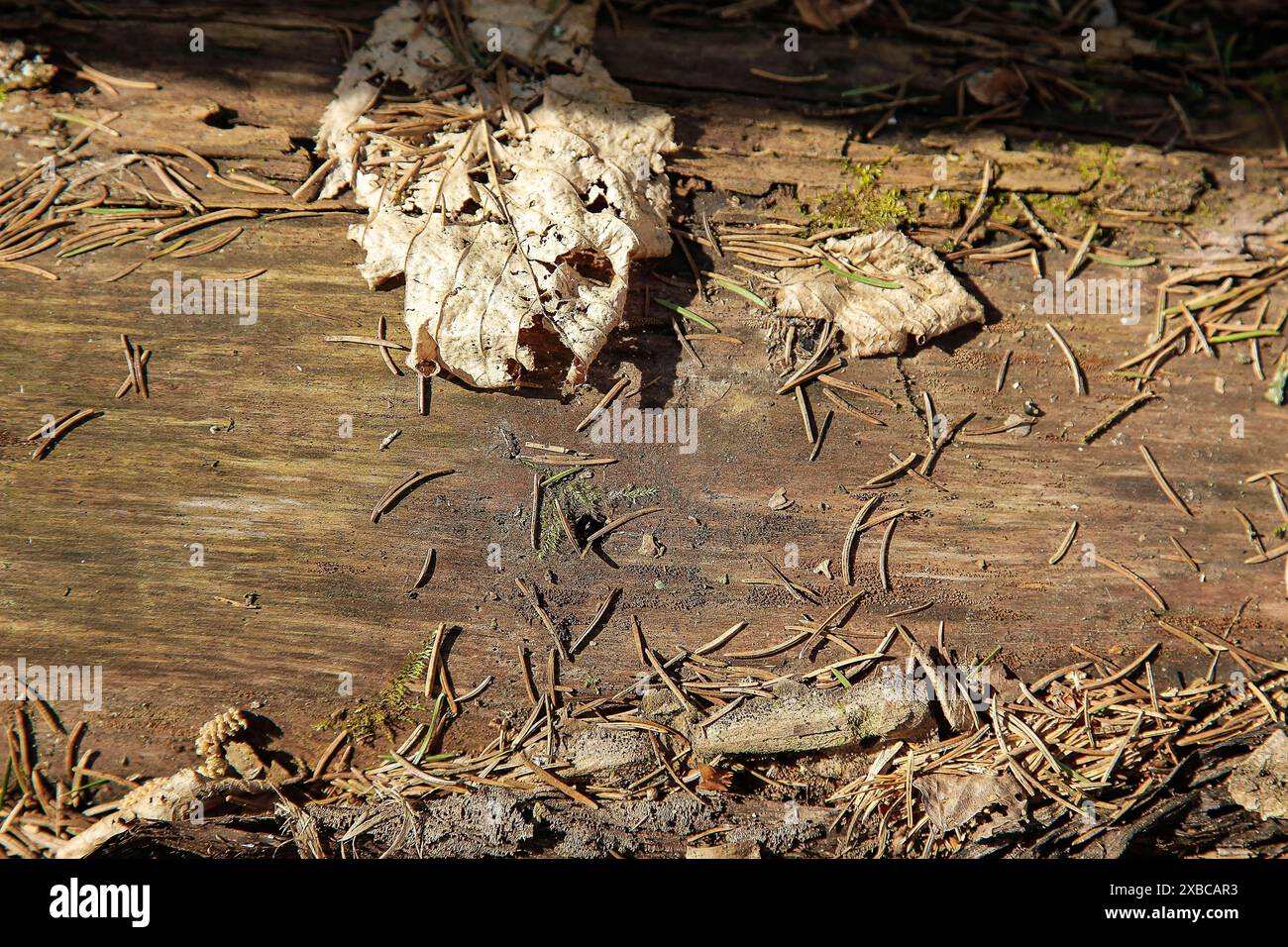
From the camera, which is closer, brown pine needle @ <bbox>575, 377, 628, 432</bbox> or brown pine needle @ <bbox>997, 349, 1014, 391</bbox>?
brown pine needle @ <bbox>575, 377, 628, 432</bbox>

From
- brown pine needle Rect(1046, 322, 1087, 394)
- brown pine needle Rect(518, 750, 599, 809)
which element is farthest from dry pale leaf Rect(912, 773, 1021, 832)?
brown pine needle Rect(1046, 322, 1087, 394)

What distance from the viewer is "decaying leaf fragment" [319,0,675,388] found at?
282 cm

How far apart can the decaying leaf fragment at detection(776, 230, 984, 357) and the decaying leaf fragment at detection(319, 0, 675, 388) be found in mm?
661

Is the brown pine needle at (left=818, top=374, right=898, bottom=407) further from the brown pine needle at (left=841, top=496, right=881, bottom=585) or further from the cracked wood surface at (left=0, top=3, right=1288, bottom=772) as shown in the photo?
the brown pine needle at (left=841, top=496, right=881, bottom=585)

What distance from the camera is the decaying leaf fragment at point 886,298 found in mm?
3057

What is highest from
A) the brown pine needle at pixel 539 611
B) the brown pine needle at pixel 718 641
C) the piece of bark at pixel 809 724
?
the brown pine needle at pixel 539 611

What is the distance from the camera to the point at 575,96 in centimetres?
316

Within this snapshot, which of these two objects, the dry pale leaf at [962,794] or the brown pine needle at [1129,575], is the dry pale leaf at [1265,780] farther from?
the dry pale leaf at [962,794]

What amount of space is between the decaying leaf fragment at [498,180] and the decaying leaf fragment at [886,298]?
0.66 metres

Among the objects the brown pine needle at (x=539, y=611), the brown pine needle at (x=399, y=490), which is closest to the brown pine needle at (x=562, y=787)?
the brown pine needle at (x=539, y=611)

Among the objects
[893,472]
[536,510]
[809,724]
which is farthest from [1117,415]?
[536,510]
